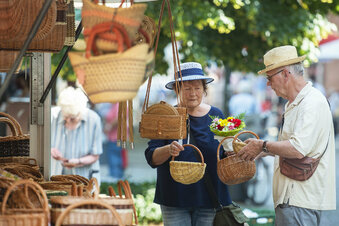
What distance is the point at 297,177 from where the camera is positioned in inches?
165

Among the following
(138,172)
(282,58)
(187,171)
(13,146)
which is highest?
(282,58)

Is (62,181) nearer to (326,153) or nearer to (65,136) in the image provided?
(326,153)

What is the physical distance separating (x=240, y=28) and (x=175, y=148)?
5.25m

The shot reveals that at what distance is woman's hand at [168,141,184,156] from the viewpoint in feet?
13.8

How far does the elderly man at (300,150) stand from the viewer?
4.12 meters

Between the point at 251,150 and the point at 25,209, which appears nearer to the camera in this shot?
the point at 25,209

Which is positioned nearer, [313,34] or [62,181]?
[62,181]

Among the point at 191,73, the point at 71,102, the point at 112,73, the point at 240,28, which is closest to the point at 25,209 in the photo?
the point at 112,73

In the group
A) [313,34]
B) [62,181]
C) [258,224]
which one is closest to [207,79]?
[62,181]

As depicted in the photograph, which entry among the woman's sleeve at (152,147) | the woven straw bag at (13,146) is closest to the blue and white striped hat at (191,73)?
the woman's sleeve at (152,147)

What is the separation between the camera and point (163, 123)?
3.97 meters

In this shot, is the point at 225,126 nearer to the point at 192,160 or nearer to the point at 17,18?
the point at 192,160

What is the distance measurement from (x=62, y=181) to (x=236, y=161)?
1179 mm

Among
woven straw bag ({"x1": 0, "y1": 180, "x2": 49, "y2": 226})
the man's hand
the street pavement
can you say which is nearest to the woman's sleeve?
the man's hand
